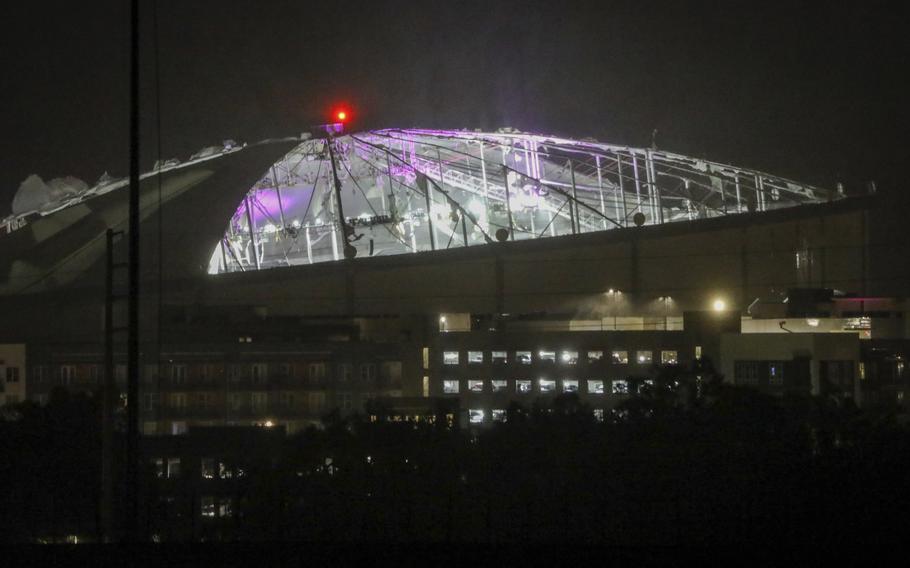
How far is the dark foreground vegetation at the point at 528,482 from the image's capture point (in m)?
9.33

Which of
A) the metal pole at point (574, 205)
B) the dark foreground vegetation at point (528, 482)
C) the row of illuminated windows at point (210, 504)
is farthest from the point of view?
the metal pole at point (574, 205)

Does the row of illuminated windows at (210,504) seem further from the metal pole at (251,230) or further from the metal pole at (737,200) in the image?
the metal pole at (737,200)

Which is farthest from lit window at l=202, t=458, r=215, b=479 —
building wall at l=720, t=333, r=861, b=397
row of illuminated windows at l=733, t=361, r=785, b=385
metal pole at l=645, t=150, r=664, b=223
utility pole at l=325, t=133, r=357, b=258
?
metal pole at l=645, t=150, r=664, b=223

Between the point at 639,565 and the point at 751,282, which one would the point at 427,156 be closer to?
the point at 751,282

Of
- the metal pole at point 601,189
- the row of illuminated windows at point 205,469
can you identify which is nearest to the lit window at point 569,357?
the metal pole at point 601,189

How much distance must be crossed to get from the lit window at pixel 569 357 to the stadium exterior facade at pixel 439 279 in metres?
0.05

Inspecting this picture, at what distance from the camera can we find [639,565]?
612 cm

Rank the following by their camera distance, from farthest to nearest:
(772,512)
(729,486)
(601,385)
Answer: (601,385) < (729,486) < (772,512)

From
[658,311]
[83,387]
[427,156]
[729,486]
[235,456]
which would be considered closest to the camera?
[729,486]

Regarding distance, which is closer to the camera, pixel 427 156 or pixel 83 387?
pixel 83 387

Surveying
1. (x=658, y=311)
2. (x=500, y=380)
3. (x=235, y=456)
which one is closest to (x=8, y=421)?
(x=235, y=456)

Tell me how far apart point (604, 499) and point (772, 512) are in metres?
1.45

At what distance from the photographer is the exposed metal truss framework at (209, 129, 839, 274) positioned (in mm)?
26469

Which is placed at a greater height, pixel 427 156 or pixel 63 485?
pixel 427 156
